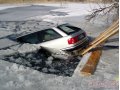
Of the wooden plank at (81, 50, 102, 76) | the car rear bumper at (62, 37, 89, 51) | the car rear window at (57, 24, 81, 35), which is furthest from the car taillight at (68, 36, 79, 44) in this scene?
the wooden plank at (81, 50, 102, 76)

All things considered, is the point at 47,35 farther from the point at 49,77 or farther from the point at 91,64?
the point at 49,77

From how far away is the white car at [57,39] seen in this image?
12047 mm

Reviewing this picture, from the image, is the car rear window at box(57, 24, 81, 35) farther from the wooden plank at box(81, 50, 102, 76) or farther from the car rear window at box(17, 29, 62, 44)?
the wooden plank at box(81, 50, 102, 76)

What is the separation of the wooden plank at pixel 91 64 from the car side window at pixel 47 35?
184 cm

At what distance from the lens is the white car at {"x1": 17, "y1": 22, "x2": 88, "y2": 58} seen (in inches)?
474

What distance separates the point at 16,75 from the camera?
30.9 ft

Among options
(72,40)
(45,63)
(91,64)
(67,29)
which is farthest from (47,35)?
(91,64)

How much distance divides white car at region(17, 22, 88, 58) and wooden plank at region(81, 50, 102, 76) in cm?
72

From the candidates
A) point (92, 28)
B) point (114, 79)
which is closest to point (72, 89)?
point (114, 79)

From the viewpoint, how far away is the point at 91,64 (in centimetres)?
1095

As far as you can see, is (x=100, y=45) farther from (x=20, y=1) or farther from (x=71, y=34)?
(x=20, y=1)

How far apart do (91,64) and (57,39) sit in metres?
2.06

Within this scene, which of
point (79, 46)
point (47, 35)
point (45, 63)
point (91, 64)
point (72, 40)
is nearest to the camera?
point (91, 64)

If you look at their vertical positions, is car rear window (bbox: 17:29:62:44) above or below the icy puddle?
above
